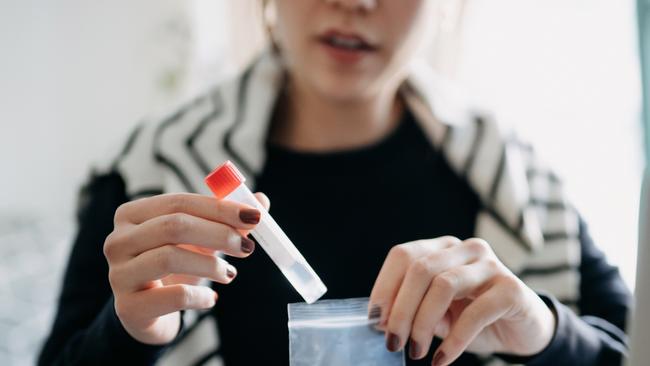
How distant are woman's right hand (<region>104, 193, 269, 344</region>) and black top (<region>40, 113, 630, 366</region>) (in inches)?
2.2

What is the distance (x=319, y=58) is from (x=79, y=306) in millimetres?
260

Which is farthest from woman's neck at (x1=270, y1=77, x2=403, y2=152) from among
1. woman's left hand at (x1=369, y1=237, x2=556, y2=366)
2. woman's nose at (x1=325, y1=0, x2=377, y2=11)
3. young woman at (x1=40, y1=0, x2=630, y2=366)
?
woman's left hand at (x1=369, y1=237, x2=556, y2=366)

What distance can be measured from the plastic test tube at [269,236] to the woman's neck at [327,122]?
0.93 ft

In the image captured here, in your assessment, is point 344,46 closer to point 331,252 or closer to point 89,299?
point 331,252

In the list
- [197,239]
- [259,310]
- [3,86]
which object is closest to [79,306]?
[259,310]

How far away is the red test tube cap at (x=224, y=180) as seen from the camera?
275 millimetres

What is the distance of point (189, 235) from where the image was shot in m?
0.28

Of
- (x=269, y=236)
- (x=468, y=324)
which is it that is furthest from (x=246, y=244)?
(x=468, y=324)

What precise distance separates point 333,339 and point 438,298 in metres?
0.06

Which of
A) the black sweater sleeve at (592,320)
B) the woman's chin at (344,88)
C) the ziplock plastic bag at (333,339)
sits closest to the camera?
the ziplock plastic bag at (333,339)

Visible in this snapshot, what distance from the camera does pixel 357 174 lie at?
21.8 inches

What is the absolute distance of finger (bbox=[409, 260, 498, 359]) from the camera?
0.29m

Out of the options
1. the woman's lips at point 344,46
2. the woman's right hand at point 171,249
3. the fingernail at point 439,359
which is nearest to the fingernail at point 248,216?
the woman's right hand at point 171,249

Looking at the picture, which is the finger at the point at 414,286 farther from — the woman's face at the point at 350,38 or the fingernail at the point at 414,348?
the woman's face at the point at 350,38
